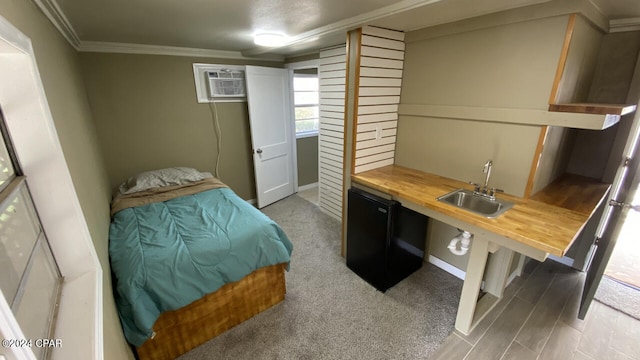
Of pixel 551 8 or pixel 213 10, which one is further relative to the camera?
pixel 213 10

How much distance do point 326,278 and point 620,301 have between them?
2.41 metres

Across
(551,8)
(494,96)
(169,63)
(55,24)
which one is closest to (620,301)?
(494,96)

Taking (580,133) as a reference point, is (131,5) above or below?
above

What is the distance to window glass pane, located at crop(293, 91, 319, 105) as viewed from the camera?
4.29m

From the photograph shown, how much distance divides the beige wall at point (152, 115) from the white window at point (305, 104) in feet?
3.16

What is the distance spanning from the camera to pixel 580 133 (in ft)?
7.69

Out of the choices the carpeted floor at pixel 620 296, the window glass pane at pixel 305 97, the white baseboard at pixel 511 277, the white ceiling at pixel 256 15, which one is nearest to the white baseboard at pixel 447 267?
the white baseboard at pixel 511 277

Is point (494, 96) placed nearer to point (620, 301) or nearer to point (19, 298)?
point (620, 301)

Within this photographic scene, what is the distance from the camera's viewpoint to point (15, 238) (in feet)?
2.47

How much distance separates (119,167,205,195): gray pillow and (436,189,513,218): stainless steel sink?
2.59 metres

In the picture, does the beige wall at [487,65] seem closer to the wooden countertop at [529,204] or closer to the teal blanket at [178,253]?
the wooden countertop at [529,204]

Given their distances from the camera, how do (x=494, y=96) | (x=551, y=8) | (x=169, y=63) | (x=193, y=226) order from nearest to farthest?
(x=551, y=8)
(x=494, y=96)
(x=193, y=226)
(x=169, y=63)

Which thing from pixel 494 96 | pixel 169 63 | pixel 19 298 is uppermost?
pixel 169 63

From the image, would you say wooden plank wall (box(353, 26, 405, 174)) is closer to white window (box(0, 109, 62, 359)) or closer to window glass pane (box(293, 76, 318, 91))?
white window (box(0, 109, 62, 359))
